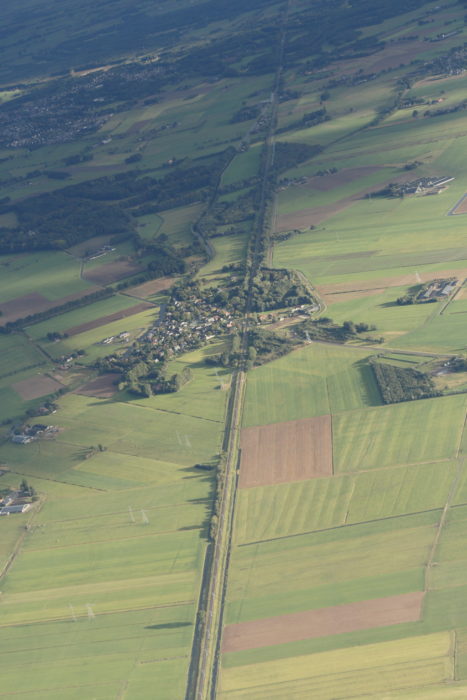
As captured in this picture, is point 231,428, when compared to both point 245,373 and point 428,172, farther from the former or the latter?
point 428,172

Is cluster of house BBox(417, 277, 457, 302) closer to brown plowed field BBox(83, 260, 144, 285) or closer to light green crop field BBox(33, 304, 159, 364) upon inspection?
light green crop field BBox(33, 304, 159, 364)

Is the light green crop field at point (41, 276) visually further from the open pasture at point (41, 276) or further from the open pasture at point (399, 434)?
the open pasture at point (399, 434)

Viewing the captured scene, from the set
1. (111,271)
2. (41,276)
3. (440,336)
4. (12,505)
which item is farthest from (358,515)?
(41,276)

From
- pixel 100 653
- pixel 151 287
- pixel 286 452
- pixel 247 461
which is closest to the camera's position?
pixel 100 653

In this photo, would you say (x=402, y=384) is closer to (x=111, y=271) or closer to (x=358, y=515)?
(x=358, y=515)

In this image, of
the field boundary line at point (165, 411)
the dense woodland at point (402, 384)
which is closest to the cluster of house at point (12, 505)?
the field boundary line at point (165, 411)

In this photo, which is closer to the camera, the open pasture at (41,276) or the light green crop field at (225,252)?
the light green crop field at (225,252)

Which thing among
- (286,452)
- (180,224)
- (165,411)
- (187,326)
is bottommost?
(286,452)
